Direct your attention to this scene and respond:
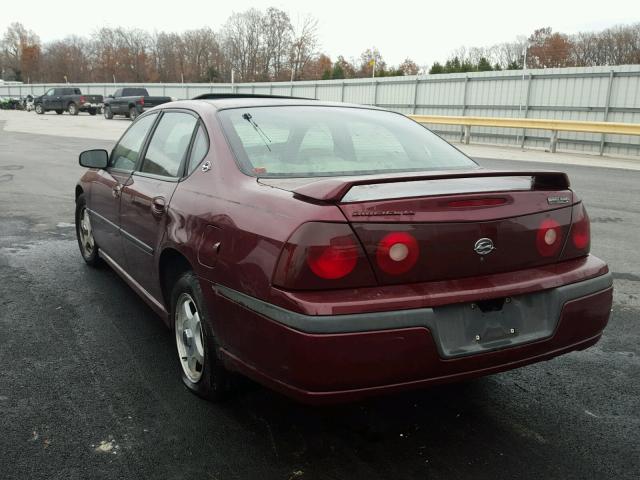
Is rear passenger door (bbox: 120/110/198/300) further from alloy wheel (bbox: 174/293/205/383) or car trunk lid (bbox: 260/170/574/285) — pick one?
car trunk lid (bbox: 260/170/574/285)

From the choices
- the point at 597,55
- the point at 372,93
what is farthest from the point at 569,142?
the point at 597,55

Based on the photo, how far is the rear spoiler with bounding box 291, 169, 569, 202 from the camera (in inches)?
88.6

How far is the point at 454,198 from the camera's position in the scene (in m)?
2.35

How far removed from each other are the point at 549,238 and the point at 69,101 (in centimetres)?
4596

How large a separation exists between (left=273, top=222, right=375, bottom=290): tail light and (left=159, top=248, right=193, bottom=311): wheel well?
0.97 m

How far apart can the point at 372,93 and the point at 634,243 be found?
22.7m

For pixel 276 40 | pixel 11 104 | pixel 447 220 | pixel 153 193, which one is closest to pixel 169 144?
pixel 153 193

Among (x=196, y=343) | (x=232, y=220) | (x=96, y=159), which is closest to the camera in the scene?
(x=232, y=220)

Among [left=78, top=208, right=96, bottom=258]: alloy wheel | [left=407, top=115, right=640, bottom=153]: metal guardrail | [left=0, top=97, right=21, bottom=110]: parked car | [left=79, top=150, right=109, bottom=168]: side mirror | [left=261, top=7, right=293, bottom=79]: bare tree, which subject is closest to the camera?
[left=79, top=150, right=109, bottom=168]: side mirror

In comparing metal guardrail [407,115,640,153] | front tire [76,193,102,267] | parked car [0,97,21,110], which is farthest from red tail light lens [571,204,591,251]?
parked car [0,97,21,110]

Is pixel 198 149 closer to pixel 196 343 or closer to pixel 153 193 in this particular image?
pixel 153 193

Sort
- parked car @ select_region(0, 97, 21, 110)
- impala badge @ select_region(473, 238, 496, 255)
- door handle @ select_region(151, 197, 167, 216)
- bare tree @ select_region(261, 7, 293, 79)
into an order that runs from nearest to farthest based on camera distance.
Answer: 1. impala badge @ select_region(473, 238, 496, 255)
2. door handle @ select_region(151, 197, 167, 216)
3. parked car @ select_region(0, 97, 21, 110)
4. bare tree @ select_region(261, 7, 293, 79)

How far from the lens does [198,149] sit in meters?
3.19

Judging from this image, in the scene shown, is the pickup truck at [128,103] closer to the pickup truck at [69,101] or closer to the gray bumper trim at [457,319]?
the pickup truck at [69,101]
